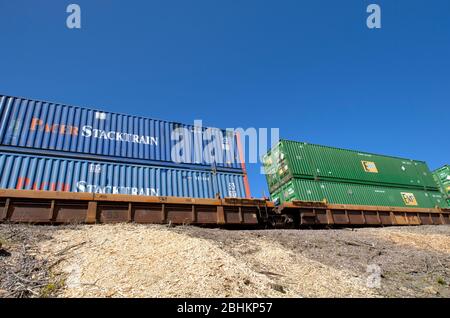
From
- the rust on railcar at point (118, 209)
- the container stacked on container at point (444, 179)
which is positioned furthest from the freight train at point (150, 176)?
the container stacked on container at point (444, 179)

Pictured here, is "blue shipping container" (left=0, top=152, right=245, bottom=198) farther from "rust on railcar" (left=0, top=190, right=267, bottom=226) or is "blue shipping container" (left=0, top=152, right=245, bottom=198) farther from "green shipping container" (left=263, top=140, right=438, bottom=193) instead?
"green shipping container" (left=263, top=140, right=438, bottom=193)

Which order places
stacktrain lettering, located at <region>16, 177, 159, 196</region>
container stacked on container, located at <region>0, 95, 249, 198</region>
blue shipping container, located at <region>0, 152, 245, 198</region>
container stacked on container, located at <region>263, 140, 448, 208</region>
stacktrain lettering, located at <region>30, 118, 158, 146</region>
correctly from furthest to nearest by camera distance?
container stacked on container, located at <region>263, 140, 448, 208</region> < stacktrain lettering, located at <region>30, 118, 158, 146</region> < container stacked on container, located at <region>0, 95, 249, 198</region> < blue shipping container, located at <region>0, 152, 245, 198</region> < stacktrain lettering, located at <region>16, 177, 159, 196</region>

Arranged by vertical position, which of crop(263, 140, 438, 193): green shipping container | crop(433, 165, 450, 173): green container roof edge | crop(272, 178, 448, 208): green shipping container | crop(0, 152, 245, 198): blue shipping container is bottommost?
crop(0, 152, 245, 198): blue shipping container

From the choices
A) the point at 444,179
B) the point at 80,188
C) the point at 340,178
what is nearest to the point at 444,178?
the point at 444,179

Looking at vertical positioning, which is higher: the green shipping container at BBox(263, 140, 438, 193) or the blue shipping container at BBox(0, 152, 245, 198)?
the green shipping container at BBox(263, 140, 438, 193)

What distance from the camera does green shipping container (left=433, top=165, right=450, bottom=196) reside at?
2694 centimetres

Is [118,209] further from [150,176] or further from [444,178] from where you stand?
[444,178]

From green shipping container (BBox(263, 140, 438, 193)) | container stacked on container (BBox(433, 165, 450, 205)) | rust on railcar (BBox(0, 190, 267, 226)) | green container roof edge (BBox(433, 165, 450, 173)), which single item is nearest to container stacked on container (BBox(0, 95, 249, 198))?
rust on railcar (BBox(0, 190, 267, 226))

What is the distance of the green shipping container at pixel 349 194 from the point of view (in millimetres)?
16984

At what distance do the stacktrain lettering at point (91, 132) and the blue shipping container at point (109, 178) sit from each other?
1.66 meters

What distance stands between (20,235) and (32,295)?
3.70 meters

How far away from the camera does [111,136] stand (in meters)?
13.4

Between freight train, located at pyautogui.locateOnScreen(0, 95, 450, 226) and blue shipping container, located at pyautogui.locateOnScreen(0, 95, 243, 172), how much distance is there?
44 millimetres
